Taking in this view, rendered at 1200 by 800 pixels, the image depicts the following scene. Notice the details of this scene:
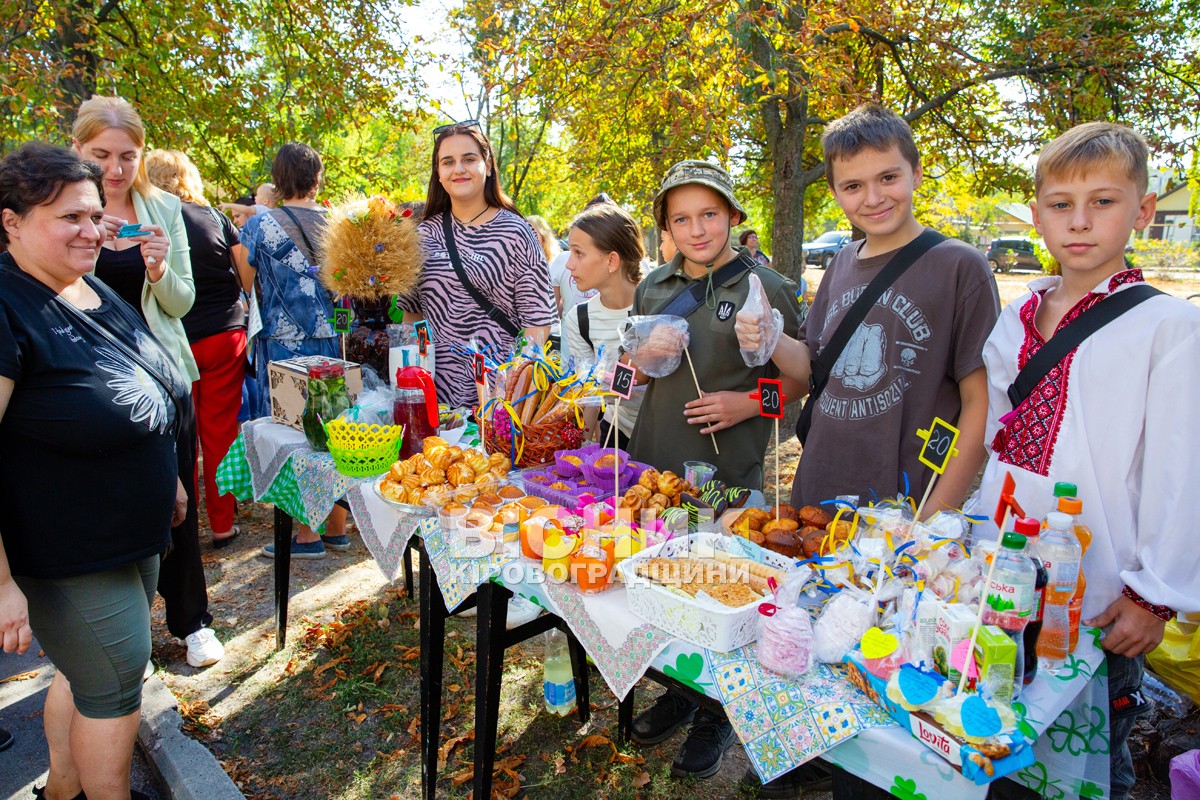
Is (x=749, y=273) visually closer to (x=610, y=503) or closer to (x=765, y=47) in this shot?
(x=610, y=503)

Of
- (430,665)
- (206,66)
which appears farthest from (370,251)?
(206,66)

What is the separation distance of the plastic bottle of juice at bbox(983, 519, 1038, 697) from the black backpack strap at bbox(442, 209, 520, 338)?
99.3 inches

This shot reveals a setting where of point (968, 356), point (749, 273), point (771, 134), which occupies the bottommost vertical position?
point (968, 356)

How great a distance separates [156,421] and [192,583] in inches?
62.8

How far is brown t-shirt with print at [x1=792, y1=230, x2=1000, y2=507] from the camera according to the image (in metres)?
2.09

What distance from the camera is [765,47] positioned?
257 inches

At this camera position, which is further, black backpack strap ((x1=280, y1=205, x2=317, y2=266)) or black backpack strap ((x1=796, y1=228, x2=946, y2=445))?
black backpack strap ((x1=280, y1=205, x2=317, y2=266))

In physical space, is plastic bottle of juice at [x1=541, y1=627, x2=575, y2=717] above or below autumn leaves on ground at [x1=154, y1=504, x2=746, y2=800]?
above

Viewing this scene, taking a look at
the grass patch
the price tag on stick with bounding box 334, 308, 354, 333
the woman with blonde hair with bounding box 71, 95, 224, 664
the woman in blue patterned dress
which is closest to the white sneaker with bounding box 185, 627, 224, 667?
the woman with blonde hair with bounding box 71, 95, 224, 664

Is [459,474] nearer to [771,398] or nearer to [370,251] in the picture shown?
[771,398]

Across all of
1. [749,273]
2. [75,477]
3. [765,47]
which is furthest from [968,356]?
[765,47]

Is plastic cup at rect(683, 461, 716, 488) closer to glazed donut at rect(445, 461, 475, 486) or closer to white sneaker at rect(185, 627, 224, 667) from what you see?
glazed donut at rect(445, 461, 475, 486)

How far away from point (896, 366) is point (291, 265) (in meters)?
3.19

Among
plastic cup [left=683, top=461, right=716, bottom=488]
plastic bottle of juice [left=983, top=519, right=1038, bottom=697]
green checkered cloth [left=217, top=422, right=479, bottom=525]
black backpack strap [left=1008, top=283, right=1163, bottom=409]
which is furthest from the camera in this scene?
green checkered cloth [left=217, top=422, right=479, bottom=525]
